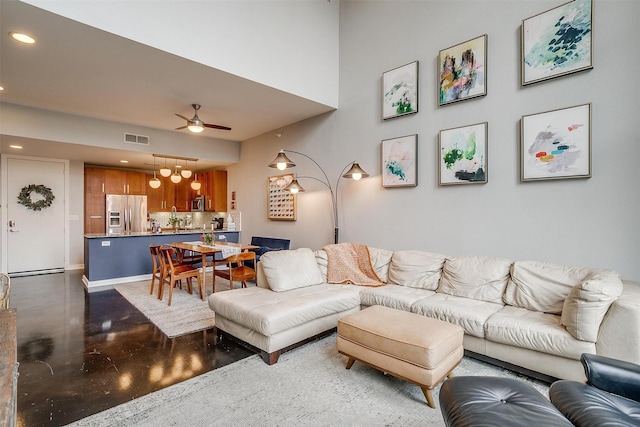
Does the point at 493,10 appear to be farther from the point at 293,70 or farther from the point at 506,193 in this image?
the point at 293,70

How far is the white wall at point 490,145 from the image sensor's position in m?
2.71

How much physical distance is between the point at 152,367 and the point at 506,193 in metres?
3.80

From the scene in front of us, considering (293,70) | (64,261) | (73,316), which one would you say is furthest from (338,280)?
(64,261)

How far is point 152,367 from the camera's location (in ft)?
8.63

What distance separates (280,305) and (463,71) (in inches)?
130

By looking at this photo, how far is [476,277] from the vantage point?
3.15 m

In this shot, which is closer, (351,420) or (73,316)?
(351,420)

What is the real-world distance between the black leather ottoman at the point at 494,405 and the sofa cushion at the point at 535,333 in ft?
2.84

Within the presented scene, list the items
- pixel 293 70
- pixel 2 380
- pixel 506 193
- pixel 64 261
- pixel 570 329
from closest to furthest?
1. pixel 2 380
2. pixel 570 329
3. pixel 506 193
4. pixel 293 70
5. pixel 64 261

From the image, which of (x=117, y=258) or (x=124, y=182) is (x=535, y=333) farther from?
(x=124, y=182)

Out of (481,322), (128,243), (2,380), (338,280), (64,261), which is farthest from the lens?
(64,261)

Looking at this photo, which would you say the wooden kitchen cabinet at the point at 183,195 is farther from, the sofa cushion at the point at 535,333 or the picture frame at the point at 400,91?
the sofa cushion at the point at 535,333

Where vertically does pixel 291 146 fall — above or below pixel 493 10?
below

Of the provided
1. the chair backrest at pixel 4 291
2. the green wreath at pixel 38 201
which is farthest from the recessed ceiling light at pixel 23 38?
the green wreath at pixel 38 201
